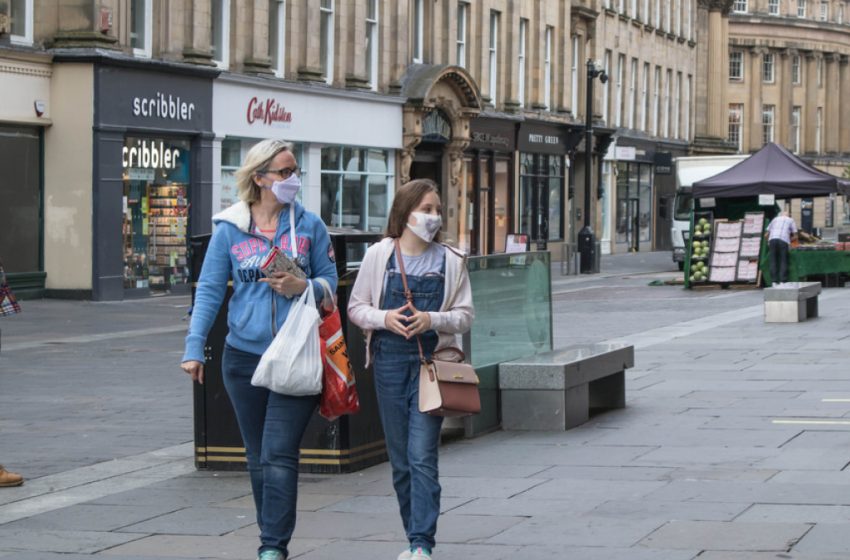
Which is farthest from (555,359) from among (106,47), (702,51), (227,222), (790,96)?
(790,96)

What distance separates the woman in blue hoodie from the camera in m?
7.41

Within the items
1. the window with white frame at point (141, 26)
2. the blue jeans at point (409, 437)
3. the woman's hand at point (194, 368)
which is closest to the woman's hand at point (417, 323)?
Result: the blue jeans at point (409, 437)

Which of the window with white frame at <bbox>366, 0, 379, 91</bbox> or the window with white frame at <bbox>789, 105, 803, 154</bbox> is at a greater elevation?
the window with white frame at <bbox>789, 105, 803, 154</bbox>

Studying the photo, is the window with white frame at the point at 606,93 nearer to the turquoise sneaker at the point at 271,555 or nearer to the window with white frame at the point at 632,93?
the window with white frame at the point at 632,93

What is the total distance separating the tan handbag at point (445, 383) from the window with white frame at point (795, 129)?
102m

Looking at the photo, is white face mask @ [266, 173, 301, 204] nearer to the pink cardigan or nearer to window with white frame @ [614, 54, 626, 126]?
the pink cardigan

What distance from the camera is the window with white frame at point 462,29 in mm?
47250

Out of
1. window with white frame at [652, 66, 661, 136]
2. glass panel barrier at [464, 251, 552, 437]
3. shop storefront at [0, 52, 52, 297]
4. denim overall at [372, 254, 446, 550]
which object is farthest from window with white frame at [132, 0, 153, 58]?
window with white frame at [652, 66, 661, 136]

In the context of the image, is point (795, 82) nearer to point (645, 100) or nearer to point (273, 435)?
point (645, 100)

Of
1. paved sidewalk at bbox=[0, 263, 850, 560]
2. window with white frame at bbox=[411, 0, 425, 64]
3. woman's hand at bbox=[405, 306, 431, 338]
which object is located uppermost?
window with white frame at bbox=[411, 0, 425, 64]

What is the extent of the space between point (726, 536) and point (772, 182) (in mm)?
28566

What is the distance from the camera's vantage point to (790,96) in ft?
348

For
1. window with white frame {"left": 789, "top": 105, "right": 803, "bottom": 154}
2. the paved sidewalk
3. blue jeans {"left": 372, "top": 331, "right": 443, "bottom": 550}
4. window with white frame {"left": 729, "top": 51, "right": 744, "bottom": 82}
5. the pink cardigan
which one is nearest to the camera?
blue jeans {"left": 372, "top": 331, "right": 443, "bottom": 550}

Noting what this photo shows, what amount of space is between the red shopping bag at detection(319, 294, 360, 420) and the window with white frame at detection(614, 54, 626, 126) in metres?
55.6
